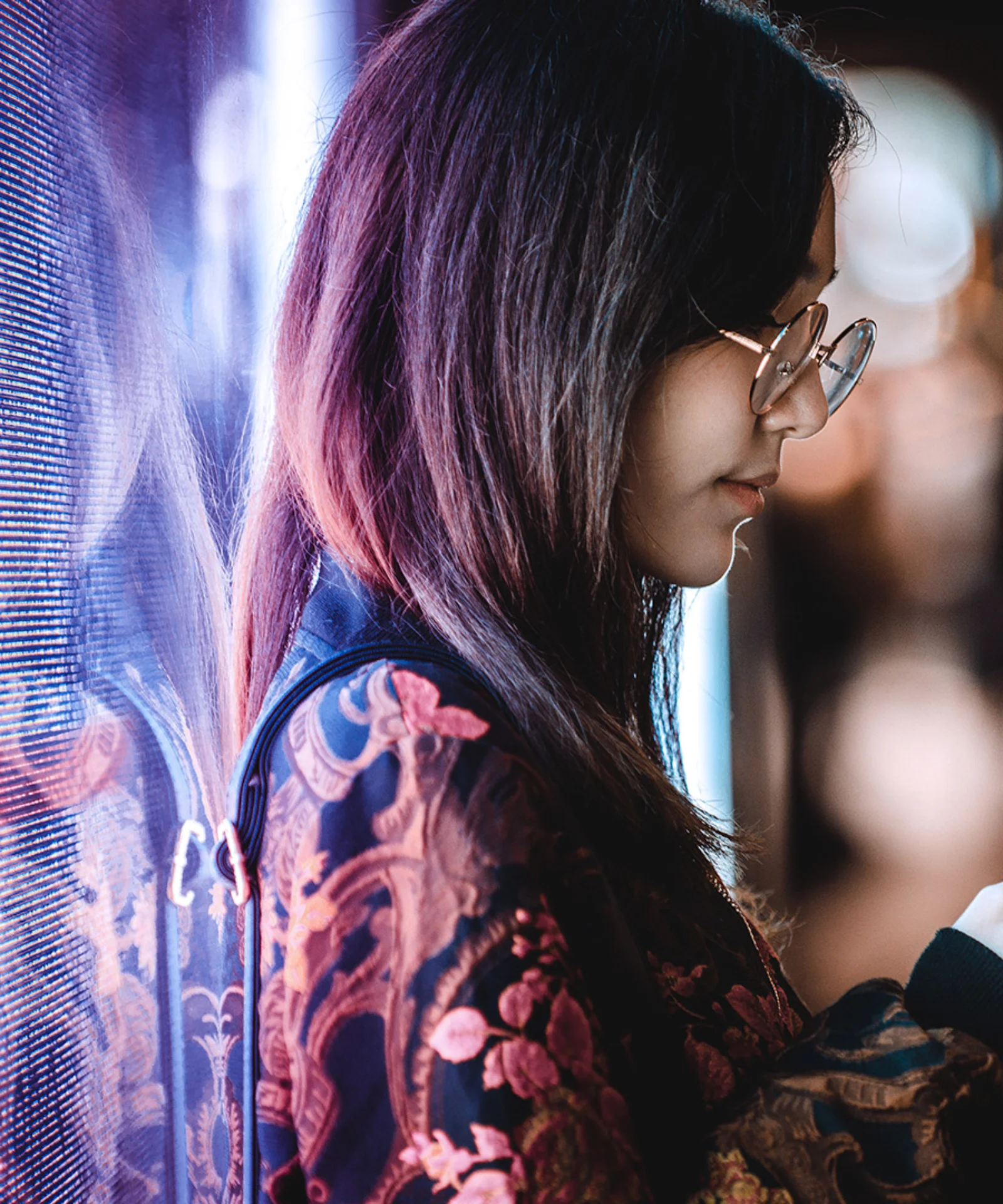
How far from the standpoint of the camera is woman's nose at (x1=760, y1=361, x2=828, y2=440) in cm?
68

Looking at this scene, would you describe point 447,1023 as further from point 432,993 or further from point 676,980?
point 676,980

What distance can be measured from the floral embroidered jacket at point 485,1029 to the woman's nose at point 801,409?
31 cm

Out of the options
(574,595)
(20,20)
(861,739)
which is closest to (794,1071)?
(574,595)

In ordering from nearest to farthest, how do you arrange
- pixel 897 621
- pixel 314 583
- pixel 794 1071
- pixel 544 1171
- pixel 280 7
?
pixel 544 1171 < pixel 794 1071 < pixel 314 583 < pixel 280 7 < pixel 897 621

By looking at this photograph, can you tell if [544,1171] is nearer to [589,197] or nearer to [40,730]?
[40,730]

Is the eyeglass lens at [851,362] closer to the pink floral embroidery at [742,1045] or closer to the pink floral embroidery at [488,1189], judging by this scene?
the pink floral embroidery at [742,1045]

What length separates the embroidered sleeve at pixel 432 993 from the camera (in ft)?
1.34

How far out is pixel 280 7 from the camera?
952 millimetres

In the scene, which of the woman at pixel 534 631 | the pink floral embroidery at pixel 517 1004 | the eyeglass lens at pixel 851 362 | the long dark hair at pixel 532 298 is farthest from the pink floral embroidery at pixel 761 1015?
the eyeglass lens at pixel 851 362

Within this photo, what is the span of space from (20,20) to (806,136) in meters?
0.49

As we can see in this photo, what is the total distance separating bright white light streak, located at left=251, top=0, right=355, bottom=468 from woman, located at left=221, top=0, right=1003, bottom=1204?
267 mm

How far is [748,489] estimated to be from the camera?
0.71 meters

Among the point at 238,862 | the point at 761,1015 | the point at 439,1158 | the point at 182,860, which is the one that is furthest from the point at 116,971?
the point at 761,1015

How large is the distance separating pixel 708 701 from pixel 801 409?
117 centimetres
